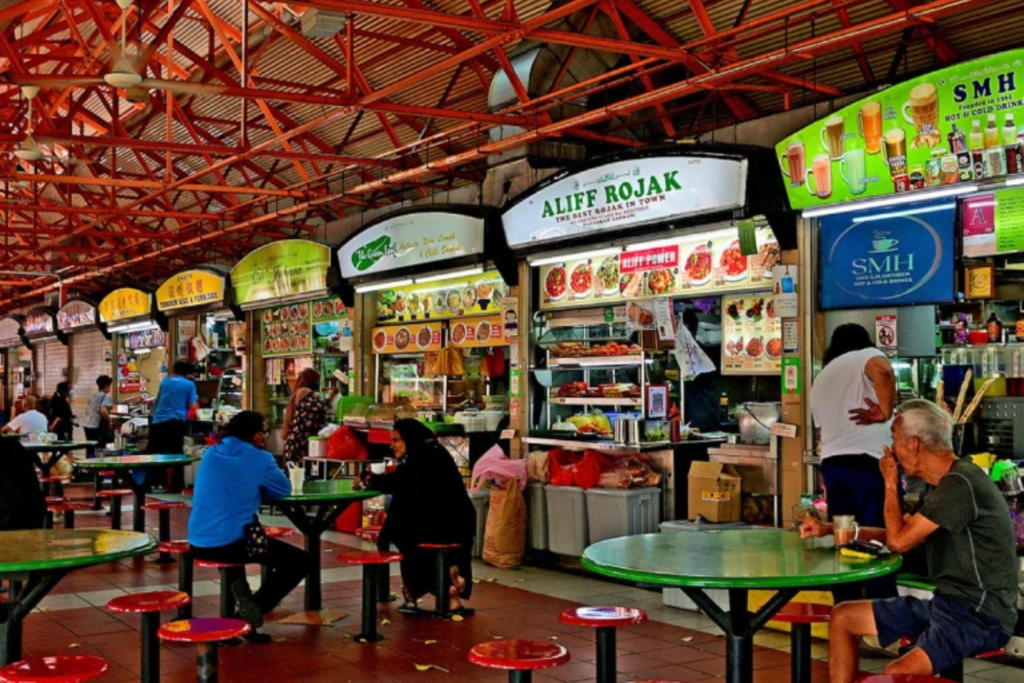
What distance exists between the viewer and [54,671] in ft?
12.8

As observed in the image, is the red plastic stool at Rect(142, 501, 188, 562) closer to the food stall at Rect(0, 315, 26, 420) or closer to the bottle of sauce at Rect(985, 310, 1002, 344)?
the bottle of sauce at Rect(985, 310, 1002, 344)

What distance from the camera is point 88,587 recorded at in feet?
28.6

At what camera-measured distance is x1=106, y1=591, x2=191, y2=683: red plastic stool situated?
4953mm

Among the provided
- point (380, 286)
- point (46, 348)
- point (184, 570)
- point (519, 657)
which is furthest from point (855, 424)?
point (46, 348)

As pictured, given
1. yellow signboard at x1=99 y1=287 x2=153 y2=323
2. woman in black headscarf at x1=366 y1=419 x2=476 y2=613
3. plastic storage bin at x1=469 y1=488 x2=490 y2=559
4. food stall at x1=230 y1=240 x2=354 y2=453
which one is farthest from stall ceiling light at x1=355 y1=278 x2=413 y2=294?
yellow signboard at x1=99 y1=287 x2=153 y2=323

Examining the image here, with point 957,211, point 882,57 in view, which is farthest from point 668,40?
point 957,211

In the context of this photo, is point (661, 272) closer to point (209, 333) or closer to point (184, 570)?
point (184, 570)

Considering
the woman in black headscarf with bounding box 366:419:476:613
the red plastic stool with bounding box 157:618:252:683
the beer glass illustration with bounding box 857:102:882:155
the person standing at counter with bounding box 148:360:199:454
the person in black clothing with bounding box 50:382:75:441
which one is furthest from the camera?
the person in black clothing with bounding box 50:382:75:441

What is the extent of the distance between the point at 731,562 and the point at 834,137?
421 centimetres

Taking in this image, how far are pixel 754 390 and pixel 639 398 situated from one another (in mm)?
1256

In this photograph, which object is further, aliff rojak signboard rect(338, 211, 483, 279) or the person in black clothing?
the person in black clothing

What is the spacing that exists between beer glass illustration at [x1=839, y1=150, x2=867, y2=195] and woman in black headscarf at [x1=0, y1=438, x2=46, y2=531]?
5.49 m

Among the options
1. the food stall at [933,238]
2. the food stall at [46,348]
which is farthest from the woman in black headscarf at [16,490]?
the food stall at [46,348]

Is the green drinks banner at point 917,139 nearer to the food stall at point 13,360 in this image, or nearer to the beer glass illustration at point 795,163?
the beer glass illustration at point 795,163
